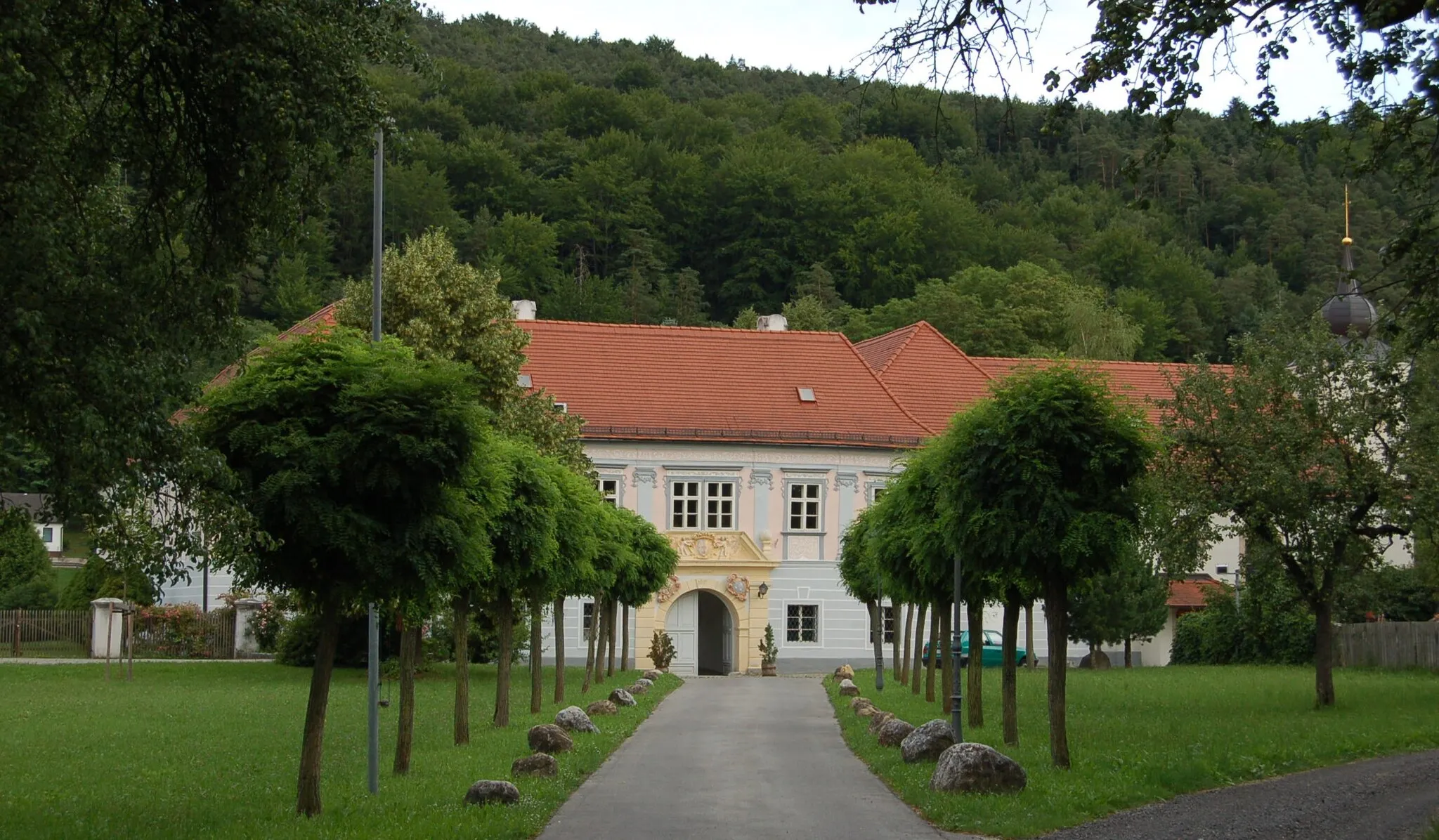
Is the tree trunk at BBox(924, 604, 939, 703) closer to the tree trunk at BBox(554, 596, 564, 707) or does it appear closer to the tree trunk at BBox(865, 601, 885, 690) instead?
the tree trunk at BBox(865, 601, 885, 690)

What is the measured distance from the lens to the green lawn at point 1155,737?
1661 cm

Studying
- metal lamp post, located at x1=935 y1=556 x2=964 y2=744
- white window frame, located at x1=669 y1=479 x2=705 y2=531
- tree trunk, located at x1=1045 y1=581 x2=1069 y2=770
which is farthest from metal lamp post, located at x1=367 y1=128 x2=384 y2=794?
white window frame, located at x1=669 y1=479 x2=705 y2=531

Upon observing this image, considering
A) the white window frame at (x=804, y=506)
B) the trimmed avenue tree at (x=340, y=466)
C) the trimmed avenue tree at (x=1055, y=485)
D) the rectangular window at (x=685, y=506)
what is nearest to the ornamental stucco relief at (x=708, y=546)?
the rectangular window at (x=685, y=506)

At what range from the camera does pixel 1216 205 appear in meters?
115

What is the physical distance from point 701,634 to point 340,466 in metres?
46.5

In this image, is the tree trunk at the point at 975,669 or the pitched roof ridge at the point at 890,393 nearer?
the tree trunk at the point at 975,669

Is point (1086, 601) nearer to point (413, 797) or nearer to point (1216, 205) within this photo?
point (413, 797)

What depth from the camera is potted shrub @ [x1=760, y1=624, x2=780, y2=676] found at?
55.8m

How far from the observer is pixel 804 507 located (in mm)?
57781

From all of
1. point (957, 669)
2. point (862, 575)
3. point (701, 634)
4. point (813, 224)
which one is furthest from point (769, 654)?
point (813, 224)

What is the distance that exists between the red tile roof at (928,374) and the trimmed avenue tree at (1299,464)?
2864 centimetres

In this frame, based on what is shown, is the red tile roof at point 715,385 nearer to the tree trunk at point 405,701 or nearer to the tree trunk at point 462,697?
the tree trunk at point 462,697

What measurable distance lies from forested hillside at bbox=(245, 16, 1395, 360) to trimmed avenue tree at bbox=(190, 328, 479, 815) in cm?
6334

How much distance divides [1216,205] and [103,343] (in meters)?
111
